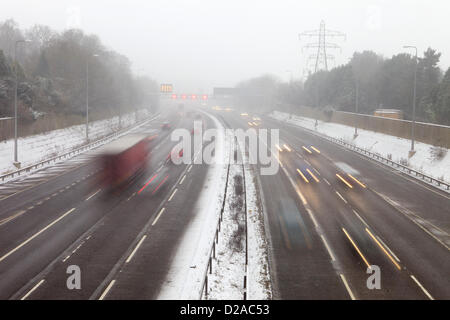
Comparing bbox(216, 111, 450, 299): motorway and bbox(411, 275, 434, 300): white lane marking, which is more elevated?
bbox(216, 111, 450, 299): motorway

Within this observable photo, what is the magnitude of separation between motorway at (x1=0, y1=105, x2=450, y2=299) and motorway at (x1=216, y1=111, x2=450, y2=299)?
61 mm

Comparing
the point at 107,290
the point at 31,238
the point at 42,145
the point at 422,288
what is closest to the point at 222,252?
the point at 107,290

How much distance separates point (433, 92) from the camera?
56.6 metres

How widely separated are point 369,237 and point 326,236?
2.06 m

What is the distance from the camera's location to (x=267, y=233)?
2088 centimetres

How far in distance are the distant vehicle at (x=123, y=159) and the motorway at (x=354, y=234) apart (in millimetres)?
11312

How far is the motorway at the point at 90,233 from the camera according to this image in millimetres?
14914

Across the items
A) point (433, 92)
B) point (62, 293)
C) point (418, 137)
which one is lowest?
point (62, 293)

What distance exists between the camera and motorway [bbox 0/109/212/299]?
1491 centimetres

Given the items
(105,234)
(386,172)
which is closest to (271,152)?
(386,172)

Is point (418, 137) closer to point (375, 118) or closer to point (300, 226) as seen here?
point (375, 118)

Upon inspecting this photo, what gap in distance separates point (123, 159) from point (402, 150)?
28.8m

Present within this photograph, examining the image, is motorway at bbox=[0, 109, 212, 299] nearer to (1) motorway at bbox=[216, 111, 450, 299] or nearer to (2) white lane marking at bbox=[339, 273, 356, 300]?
(1) motorway at bbox=[216, 111, 450, 299]

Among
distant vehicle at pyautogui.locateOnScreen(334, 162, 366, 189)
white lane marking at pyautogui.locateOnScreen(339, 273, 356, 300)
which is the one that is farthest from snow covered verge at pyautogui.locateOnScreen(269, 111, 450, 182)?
white lane marking at pyautogui.locateOnScreen(339, 273, 356, 300)
